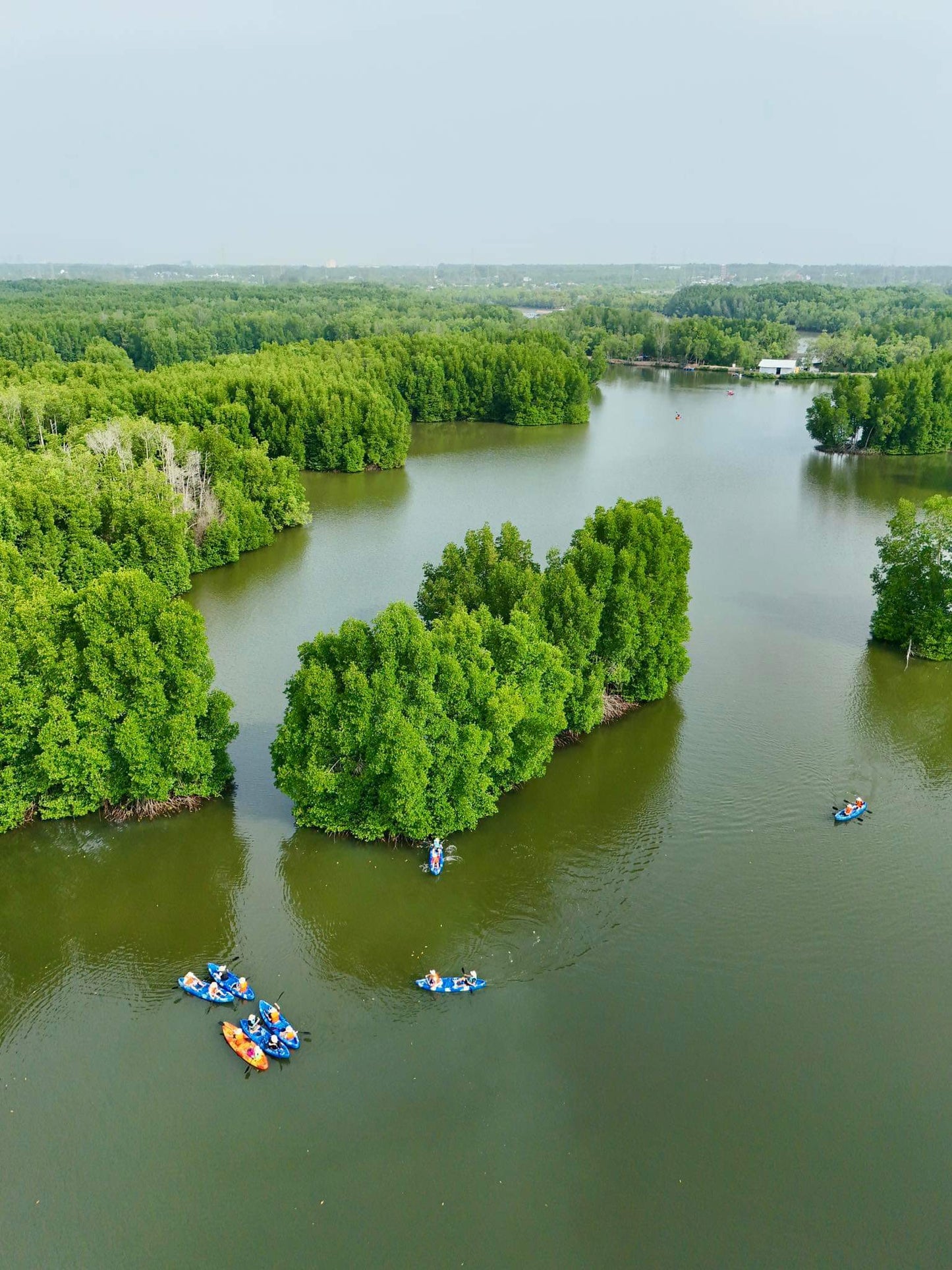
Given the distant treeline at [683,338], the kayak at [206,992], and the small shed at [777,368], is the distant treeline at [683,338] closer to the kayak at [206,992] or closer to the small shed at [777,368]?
the small shed at [777,368]

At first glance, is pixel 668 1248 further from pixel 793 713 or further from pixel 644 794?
pixel 793 713

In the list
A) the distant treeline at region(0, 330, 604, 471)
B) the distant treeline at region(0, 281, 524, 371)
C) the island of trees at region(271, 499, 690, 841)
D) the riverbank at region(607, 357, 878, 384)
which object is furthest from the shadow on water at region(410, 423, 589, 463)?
the riverbank at region(607, 357, 878, 384)

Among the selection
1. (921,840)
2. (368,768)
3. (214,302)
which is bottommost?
(921,840)

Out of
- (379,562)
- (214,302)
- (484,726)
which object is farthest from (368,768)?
(214,302)

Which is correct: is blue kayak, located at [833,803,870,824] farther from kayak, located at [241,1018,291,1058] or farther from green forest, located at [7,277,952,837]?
kayak, located at [241,1018,291,1058]

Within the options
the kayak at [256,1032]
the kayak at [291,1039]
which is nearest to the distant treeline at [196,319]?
the kayak at [256,1032]

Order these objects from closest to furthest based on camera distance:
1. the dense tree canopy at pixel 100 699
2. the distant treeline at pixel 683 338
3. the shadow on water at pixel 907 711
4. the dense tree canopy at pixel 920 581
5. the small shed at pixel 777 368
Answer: the dense tree canopy at pixel 100 699 < the shadow on water at pixel 907 711 < the dense tree canopy at pixel 920 581 < the small shed at pixel 777 368 < the distant treeline at pixel 683 338
